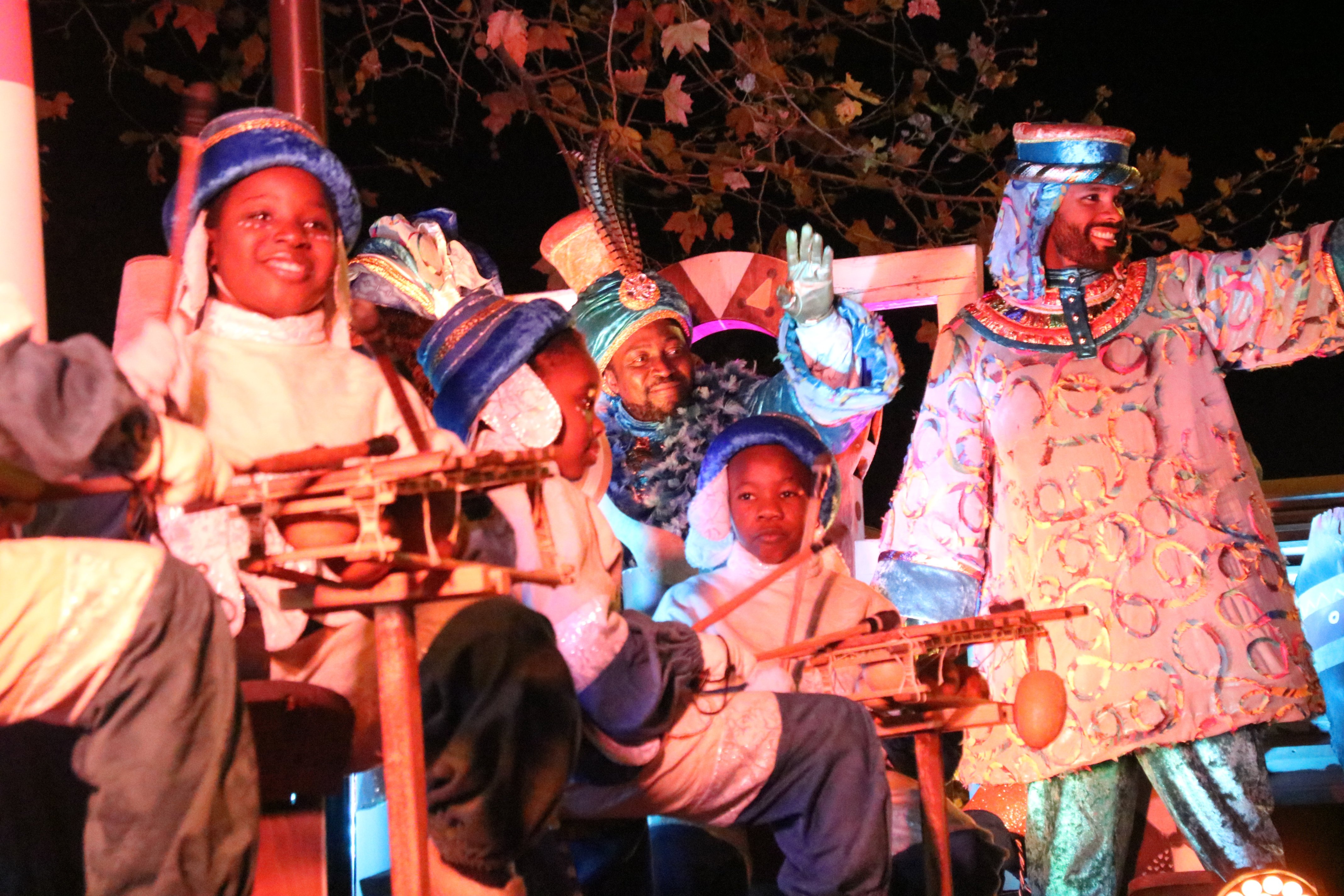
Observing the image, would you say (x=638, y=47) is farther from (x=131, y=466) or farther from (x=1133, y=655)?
(x=131, y=466)

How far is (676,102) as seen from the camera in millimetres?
6094

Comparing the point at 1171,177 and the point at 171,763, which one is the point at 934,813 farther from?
the point at 1171,177

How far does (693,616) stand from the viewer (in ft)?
14.3

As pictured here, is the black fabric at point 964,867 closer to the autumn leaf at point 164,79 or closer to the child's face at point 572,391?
the child's face at point 572,391

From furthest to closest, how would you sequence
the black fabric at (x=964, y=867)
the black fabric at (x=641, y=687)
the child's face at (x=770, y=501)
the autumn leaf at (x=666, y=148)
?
the autumn leaf at (x=666, y=148), the child's face at (x=770, y=501), the black fabric at (x=964, y=867), the black fabric at (x=641, y=687)

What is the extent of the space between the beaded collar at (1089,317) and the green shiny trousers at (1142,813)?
46.8 inches

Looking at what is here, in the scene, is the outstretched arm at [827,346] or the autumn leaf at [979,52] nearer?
the outstretched arm at [827,346]

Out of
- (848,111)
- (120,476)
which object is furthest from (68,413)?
(848,111)

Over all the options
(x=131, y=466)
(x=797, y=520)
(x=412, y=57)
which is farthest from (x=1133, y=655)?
(x=412, y=57)

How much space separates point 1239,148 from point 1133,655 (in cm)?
519

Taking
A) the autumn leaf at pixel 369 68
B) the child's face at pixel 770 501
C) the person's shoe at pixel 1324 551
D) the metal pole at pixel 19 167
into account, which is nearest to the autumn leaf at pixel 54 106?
the autumn leaf at pixel 369 68

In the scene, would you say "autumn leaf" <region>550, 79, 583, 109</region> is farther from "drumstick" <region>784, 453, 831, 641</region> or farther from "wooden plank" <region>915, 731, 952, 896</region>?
"wooden plank" <region>915, 731, 952, 896</region>

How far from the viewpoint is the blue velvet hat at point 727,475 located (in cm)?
446

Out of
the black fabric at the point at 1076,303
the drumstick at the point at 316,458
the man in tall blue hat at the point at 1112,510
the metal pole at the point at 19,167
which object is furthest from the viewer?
the black fabric at the point at 1076,303
